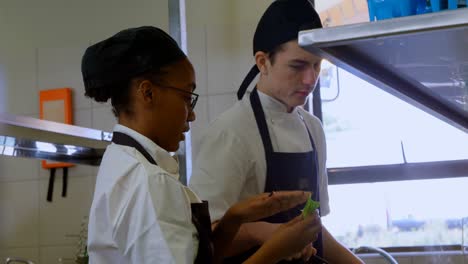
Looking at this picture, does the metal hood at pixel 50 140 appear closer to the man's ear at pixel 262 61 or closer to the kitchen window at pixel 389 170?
the man's ear at pixel 262 61

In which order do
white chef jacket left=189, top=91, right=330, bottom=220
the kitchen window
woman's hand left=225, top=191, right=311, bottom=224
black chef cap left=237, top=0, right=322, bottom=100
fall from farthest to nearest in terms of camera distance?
1. the kitchen window
2. black chef cap left=237, top=0, right=322, bottom=100
3. white chef jacket left=189, top=91, right=330, bottom=220
4. woman's hand left=225, top=191, right=311, bottom=224

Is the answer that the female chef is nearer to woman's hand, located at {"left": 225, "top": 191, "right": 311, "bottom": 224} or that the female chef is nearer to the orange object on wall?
woman's hand, located at {"left": 225, "top": 191, "right": 311, "bottom": 224}

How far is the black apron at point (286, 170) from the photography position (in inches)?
63.7

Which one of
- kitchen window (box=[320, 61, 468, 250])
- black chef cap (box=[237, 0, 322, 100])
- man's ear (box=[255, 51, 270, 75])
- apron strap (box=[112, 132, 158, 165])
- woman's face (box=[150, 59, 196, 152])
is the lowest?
kitchen window (box=[320, 61, 468, 250])

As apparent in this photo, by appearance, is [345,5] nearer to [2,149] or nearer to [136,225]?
[2,149]

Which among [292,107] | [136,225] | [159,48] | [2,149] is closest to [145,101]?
[159,48]

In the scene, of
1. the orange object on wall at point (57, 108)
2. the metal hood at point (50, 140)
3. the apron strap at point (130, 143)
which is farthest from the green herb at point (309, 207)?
the orange object on wall at point (57, 108)

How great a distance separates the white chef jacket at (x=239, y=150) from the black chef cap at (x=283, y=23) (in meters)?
0.12

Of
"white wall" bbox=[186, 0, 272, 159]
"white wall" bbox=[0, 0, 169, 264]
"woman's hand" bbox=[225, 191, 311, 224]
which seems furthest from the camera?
"white wall" bbox=[0, 0, 169, 264]

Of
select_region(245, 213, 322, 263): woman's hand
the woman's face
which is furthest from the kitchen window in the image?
the woman's face

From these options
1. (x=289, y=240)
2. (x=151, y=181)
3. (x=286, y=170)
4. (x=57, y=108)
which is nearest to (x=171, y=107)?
(x=151, y=181)

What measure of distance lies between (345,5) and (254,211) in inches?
70.3

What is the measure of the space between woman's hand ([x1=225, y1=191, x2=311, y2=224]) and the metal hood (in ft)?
2.15

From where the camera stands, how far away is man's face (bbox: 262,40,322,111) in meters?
1.62
